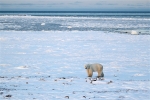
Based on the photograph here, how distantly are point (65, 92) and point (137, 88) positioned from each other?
7.88 ft

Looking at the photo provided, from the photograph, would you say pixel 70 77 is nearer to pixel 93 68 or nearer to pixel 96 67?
pixel 93 68

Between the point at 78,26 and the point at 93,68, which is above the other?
the point at 78,26

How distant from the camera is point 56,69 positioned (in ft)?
50.8

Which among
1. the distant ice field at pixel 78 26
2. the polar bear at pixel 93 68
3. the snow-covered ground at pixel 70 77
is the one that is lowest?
the snow-covered ground at pixel 70 77

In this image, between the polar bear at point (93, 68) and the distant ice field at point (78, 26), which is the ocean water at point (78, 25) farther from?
the polar bear at point (93, 68)

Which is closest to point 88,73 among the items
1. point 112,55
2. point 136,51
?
point 112,55

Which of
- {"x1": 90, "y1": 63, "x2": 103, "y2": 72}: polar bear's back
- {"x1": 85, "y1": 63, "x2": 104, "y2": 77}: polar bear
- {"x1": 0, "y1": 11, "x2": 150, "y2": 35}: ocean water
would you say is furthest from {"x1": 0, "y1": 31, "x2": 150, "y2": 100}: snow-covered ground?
{"x1": 0, "y1": 11, "x2": 150, "y2": 35}: ocean water

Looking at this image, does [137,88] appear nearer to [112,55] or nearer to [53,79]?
[53,79]

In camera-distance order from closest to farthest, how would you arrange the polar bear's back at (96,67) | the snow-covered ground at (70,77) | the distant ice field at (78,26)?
the snow-covered ground at (70,77), the polar bear's back at (96,67), the distant ice field at (78,26)

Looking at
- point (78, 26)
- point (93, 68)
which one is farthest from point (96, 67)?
point (78, 26)

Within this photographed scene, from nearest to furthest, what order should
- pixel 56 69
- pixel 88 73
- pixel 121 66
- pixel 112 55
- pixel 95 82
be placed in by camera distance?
pixel 95 82, pixel 88 73, pixel 56 69, pixel 121 66, pixel 112 55

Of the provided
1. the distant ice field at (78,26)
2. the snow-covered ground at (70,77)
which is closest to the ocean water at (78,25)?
the distant ice field at (78,26)

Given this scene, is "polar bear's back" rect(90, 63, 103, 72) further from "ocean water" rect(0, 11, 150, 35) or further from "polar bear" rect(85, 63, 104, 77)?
"ocean water" rect(0, 11, 150, 35)

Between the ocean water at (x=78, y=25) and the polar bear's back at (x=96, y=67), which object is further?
the ocean water at (x=78, y=25)
